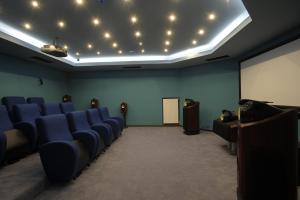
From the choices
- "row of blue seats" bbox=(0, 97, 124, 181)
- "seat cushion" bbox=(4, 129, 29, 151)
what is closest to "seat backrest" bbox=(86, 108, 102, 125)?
"row of blue seats" bbox=(0, 97, 124, 181)

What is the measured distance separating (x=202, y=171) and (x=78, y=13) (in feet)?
12.4

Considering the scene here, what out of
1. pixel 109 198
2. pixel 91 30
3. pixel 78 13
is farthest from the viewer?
pixel 91 30

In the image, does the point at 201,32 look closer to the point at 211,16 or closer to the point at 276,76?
the point at 211,16

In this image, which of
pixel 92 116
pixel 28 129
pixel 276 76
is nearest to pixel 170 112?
pixel 92 116

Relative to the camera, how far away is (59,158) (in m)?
2.78

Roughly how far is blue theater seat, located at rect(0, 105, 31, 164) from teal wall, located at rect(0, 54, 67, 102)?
2.56 meters

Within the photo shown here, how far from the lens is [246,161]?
164 centimetres

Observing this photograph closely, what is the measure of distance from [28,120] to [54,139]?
5.02 feet

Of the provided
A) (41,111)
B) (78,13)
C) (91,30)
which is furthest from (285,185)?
(41,111)

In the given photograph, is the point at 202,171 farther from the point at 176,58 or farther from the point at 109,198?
the point at 176,58

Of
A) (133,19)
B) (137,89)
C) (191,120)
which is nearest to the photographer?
(133,19)

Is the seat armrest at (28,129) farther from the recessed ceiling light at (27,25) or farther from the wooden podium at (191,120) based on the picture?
the wooden podium at (191,120)

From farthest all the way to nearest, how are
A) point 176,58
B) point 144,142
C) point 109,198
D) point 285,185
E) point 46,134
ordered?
point 176,58 → point 144,142 → point 46,134 → point 109,198 → point 285,185

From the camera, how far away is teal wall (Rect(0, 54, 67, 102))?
603cm
